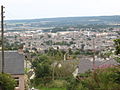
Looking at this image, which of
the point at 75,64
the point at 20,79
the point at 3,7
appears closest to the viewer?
the point at 3,7

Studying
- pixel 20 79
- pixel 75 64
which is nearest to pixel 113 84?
pixel 20 79

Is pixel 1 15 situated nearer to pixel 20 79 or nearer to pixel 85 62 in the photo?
pixel 20 79

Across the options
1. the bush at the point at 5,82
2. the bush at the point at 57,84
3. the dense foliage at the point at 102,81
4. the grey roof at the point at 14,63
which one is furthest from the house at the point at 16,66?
the bush at the point at 57,84

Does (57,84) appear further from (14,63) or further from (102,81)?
(102,81)

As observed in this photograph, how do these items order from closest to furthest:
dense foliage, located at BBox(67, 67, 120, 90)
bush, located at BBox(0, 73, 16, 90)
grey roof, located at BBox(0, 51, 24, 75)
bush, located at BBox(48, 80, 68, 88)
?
1. dense foliage, located at BBox(67, 67, 120, 90)
2. bush, located at BBox(0, 73, 16, 90)
3. grey roof, located at BBox(0, 51, 24, 75)
4. bush, located at BBox(48, 80, 68, 88)

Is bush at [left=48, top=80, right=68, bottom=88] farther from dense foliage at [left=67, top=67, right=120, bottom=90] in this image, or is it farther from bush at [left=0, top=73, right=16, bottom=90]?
bush at [left=0, top=73, right=16, bottom=90]

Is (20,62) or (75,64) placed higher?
(20,62)

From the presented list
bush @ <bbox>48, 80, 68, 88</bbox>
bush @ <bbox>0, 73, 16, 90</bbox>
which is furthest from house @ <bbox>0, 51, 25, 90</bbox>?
bush @ <bbox>48, 80, 68, 88</bbox>

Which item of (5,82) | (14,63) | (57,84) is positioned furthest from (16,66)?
(57,84)
